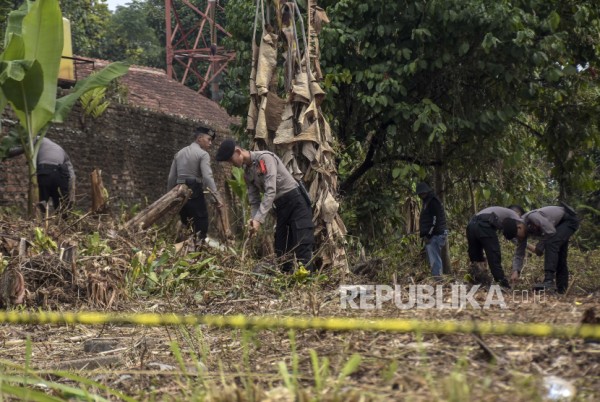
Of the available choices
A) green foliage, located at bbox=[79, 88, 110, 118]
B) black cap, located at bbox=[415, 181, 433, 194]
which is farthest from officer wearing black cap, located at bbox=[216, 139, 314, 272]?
green foliage, located at bbox=[79, 88, 110, 118]

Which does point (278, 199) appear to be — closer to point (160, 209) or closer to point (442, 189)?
point (160, 209)

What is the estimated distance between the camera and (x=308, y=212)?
8.18m

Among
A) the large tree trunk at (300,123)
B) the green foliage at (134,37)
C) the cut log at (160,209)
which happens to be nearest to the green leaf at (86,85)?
the cut log at (160,209)

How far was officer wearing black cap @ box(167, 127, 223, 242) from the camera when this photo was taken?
10344mm

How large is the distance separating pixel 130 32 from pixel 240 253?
28930 millimetres

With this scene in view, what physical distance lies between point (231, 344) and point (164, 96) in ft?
53.1

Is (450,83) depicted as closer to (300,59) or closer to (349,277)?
Answer: (300,59)

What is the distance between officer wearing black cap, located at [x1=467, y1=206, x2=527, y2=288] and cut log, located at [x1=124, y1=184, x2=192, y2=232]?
2.95 m

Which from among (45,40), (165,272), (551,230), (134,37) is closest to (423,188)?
(551,230)

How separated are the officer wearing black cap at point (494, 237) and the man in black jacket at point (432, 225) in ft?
4.22

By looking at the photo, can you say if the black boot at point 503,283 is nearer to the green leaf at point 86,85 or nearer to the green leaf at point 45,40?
the green leaf at point 86,85

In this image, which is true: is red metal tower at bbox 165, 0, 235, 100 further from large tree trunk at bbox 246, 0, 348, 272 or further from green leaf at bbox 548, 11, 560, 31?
large tree trunk at bbox 246, 0, 348, 272

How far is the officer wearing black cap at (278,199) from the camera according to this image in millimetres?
7824

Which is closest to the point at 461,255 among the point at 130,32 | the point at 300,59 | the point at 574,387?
the point at 300,59
